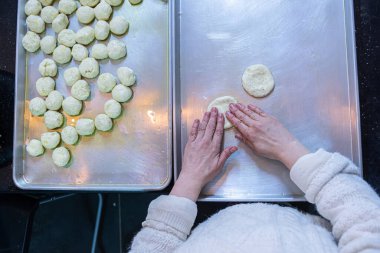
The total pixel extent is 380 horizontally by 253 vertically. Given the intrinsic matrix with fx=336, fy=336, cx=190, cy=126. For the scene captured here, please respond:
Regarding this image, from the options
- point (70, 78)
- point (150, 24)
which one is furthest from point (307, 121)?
point (70, 78)

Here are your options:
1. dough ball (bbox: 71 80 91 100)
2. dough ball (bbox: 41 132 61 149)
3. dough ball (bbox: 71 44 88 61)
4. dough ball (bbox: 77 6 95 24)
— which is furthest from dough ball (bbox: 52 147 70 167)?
dough ball (bbox: 77 6 95 24)

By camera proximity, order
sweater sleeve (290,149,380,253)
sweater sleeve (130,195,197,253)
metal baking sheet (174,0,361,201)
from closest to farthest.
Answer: sweater sleeve (290,149,380,253)
sweater sleeve (130,195,197,253)
metal baking sheet (174,0,361,201)

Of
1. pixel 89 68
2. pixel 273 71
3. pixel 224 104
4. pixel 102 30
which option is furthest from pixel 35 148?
pixel 273 71

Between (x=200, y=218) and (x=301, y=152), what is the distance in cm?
41

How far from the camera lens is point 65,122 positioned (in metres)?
0.92

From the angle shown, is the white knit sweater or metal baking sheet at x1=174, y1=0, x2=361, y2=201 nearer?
the white knit sweater

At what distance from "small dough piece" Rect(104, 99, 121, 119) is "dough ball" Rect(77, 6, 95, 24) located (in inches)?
9.4

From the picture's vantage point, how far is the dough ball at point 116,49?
892 millimetres

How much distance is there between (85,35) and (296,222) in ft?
2.31

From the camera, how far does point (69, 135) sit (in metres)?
0.89

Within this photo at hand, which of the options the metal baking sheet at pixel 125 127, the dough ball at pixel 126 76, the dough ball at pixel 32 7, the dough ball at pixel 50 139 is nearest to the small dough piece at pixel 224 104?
the metal baking sheet at pixel 125 127

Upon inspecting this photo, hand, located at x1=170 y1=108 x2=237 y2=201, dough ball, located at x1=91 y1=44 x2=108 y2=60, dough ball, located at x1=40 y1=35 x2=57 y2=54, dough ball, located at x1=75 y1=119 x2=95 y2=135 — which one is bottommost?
hand, located at x1=170 y1=108 x2=237 y2=201

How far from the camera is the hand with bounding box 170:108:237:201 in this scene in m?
0.80

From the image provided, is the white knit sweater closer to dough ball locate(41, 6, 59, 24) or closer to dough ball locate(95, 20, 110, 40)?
dough ball locate(95, 20, 110, 40)
